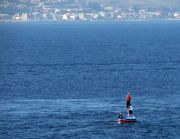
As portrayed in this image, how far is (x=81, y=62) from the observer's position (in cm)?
16012

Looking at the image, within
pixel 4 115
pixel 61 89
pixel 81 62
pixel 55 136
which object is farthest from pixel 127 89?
pixel 81 62

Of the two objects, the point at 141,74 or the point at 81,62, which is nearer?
the point at 141,74

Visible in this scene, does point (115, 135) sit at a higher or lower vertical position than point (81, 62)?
higher

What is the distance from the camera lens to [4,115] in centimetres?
8588

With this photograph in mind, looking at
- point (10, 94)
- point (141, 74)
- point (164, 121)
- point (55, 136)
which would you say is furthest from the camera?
point (141, 74)

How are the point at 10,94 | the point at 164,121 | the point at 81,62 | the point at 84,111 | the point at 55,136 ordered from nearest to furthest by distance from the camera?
the point at 55,136 < the point at 164,121 < the point at 84,111 < the point at 10,94 < the point at 81,62

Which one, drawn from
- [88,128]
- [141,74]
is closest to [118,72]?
[141,74]

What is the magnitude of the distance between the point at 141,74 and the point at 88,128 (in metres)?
53.9

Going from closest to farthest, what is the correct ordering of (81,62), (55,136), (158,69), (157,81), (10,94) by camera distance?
1. (55,136)
2. (10,94)
3. (157,81)
4. (158,69)
5. (81,62)

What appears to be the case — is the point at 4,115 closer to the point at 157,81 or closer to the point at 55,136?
the point at 55,136

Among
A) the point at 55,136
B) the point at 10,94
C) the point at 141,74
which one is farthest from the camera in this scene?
the point at 141,74

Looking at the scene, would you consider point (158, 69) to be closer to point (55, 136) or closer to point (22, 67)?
point (22, 67)

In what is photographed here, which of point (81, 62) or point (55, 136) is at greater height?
point (55, 136)

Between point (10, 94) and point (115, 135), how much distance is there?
31.6 metres
